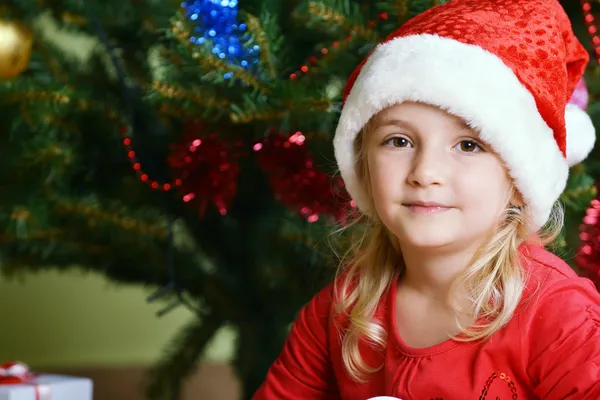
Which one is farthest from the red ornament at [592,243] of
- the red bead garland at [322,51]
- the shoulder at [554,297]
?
the red bead garland at [322,51]

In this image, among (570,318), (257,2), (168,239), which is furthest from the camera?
(168,239)

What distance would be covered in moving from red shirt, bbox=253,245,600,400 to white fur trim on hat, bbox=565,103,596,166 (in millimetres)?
121

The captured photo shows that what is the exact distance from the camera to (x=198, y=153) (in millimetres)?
1205

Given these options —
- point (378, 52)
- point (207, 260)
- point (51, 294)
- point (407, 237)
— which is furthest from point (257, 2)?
point (51, 294)

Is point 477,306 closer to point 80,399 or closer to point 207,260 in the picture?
point 80,399

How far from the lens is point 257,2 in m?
1.20

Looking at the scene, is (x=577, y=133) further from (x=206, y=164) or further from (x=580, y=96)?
(x=206, y=164)

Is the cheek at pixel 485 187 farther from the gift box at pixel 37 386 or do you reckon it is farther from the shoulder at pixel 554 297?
the gift box at pixel 37 386

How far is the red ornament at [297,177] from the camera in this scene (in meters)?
1.15

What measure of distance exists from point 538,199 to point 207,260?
2.67 ft

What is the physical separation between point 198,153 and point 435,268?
0.40m

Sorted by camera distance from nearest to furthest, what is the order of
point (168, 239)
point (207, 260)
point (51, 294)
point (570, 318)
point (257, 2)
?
point (570, 318)
point (257, 2)
point (168, 239)
point (207, 260)
point (51, 294)

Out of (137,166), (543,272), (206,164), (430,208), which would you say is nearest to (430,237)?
(430,208)

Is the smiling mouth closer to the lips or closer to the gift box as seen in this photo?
the lips
